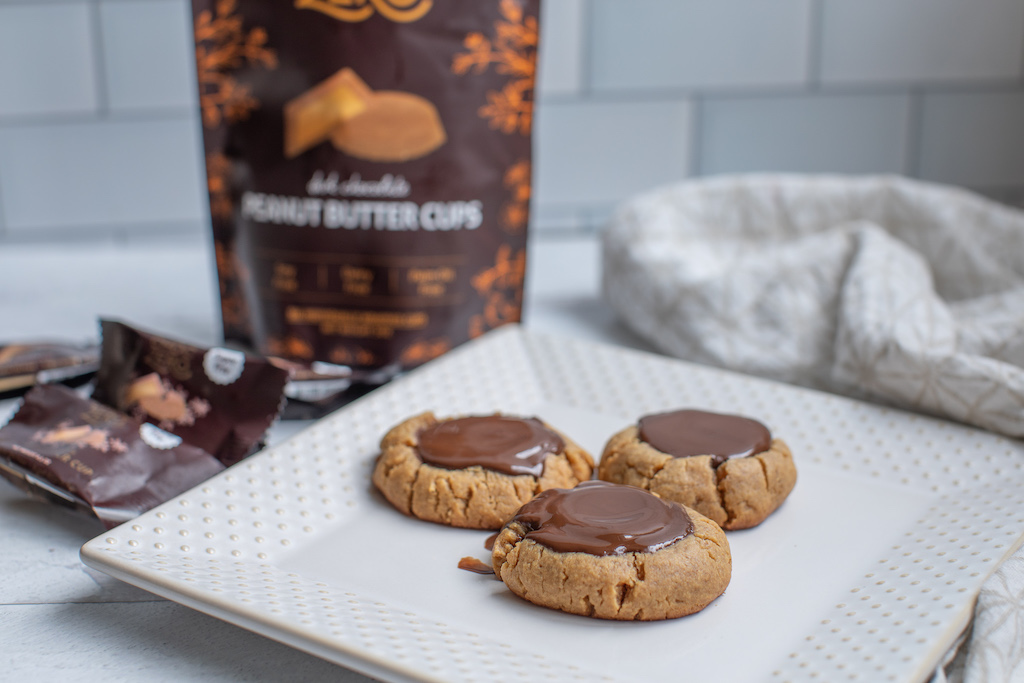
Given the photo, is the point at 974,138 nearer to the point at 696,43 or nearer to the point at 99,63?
the point at 696,43

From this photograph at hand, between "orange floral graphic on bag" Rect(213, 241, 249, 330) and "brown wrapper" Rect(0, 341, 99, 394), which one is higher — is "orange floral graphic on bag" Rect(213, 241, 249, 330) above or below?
above

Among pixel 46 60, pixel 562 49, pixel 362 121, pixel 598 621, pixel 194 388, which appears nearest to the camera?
pixel 598 621

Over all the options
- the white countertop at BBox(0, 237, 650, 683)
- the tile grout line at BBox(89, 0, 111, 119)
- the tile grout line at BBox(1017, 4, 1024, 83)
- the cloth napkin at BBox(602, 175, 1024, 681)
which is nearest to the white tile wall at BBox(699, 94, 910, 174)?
the tile grout line at BBox(1017, 4, 1024, 83)

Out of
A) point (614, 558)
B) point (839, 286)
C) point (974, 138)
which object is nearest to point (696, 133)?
point (974, 138)

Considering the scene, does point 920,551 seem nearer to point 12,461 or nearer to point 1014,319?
point 1014,319

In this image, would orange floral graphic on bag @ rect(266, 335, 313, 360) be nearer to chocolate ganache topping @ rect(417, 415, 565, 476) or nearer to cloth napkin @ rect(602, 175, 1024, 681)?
chocolate ganache topping @ rect(417, 415, 565, 476)

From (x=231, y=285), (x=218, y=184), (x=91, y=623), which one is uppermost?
(x=218, y=184)
